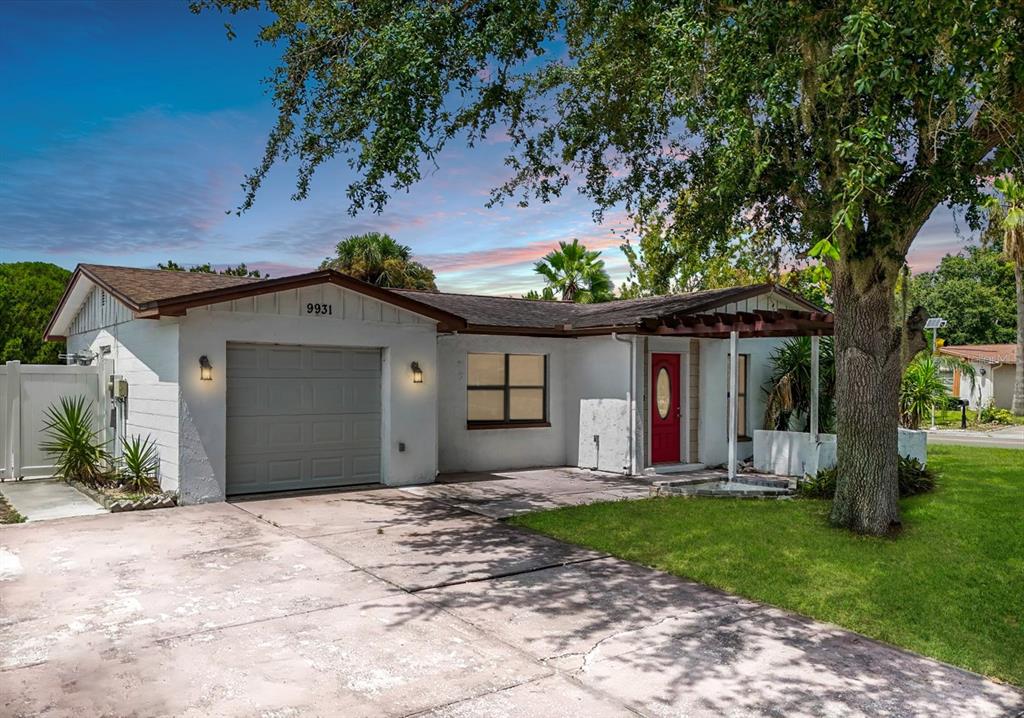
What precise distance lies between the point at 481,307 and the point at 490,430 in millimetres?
3025

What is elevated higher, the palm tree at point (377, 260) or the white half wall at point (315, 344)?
the palm tree at point (377, 260)

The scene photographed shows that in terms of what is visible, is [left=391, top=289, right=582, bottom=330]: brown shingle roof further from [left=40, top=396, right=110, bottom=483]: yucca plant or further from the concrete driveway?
the concrete driveway

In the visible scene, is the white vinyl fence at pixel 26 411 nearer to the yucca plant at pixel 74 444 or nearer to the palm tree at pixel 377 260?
the yucca plant at pixel 74 444

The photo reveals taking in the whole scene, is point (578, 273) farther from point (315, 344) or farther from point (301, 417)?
point (301, 417)

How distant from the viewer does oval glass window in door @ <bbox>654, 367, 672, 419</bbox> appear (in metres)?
13.8

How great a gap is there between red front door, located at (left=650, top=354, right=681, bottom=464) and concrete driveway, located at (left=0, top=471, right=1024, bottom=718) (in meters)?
6.30

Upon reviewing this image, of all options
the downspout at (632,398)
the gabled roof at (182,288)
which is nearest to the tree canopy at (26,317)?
the gabled roof at (182,288)

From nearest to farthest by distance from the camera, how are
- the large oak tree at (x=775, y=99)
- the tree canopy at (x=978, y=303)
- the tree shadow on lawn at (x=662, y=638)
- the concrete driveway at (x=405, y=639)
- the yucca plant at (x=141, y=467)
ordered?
1. the concrete driveway at (x=405, y=639)
2. the tree shadow on lawn at (x=662, y=638)
3. the large oak tree at (x=775, y=99)
4. the yucca plant at (x=141, y=467)
5. the tree canopy at (x=978, y=303)

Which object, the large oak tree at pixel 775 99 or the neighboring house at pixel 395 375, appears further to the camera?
the neighboring house at pixel 395 375

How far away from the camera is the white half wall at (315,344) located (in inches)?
391

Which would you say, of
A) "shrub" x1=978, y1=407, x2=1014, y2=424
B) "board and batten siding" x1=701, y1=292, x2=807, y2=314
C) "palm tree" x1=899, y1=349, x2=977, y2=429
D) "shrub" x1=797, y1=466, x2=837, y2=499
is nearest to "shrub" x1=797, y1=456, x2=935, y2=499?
"shrub" x1=797, y1=466, x2=837, y2=499

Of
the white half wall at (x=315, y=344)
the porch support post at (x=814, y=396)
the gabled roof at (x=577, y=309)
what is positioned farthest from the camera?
the gabled roof at (x=577, y=309)

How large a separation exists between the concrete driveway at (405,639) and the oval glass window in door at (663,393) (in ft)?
21.1

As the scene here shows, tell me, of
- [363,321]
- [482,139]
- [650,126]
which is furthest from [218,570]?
[650,126]
